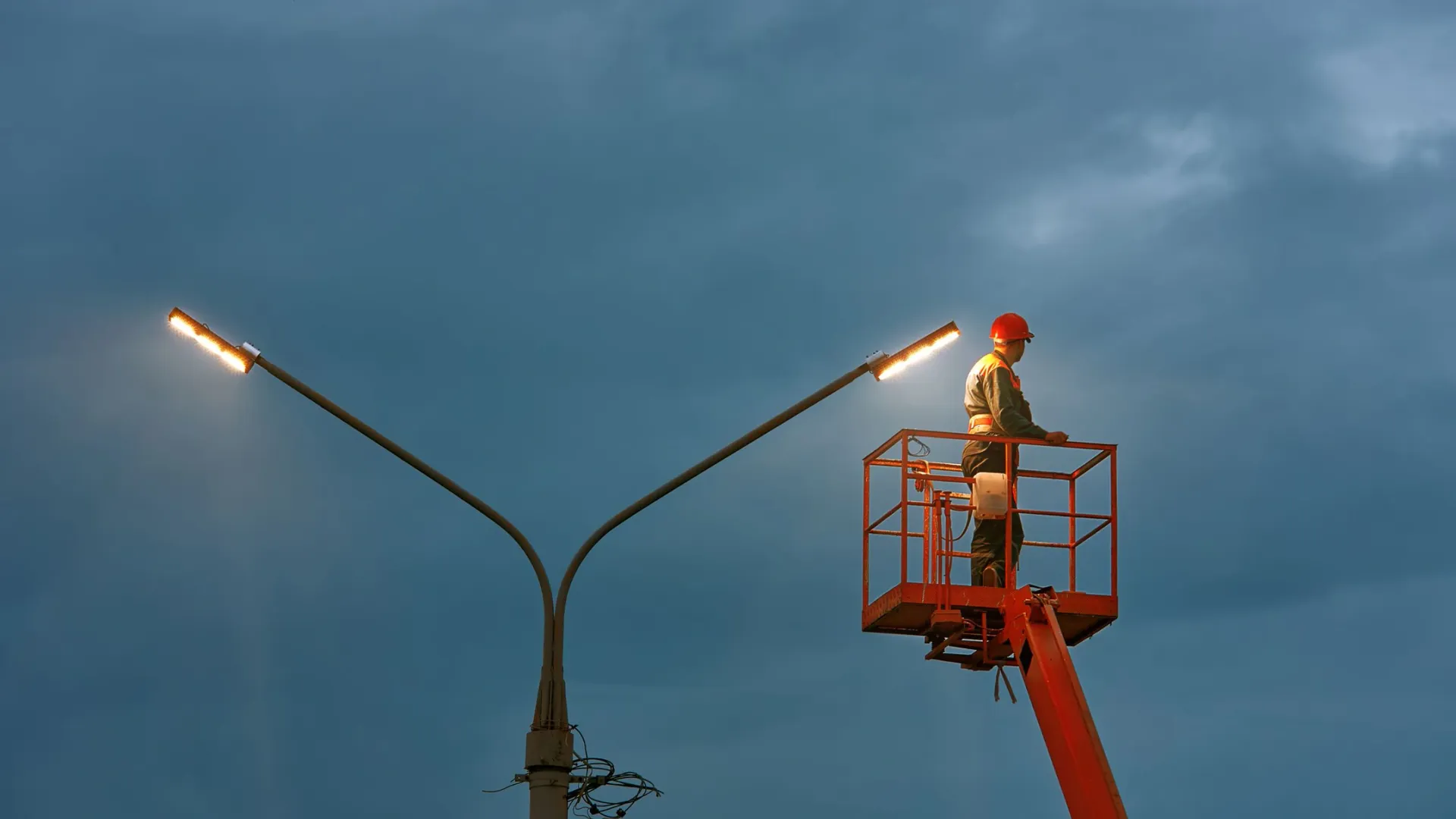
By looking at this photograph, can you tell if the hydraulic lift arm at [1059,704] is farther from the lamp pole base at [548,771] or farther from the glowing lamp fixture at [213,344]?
the glowing lamp fixture at [213,344]

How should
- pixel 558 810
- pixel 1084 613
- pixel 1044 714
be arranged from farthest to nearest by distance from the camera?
pixel 1084 613
pixel 1044 714
pixel 558 810

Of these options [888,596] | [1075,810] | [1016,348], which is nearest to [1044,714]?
[1075,810]

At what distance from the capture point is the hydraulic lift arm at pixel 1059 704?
617 inches

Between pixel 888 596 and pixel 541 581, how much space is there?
435 centimetres

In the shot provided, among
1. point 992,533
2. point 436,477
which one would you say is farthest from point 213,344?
point 992,533

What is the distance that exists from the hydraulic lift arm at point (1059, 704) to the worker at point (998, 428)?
90 cm

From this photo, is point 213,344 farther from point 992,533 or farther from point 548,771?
point 992,533

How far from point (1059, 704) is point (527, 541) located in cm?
478

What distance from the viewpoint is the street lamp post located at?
605 inches

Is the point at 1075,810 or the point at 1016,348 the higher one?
the point at 1016,348

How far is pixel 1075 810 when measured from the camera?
15797mm

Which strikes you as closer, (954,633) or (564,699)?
(564,699)

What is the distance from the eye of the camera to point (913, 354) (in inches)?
655

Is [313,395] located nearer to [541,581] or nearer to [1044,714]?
[541,581]
